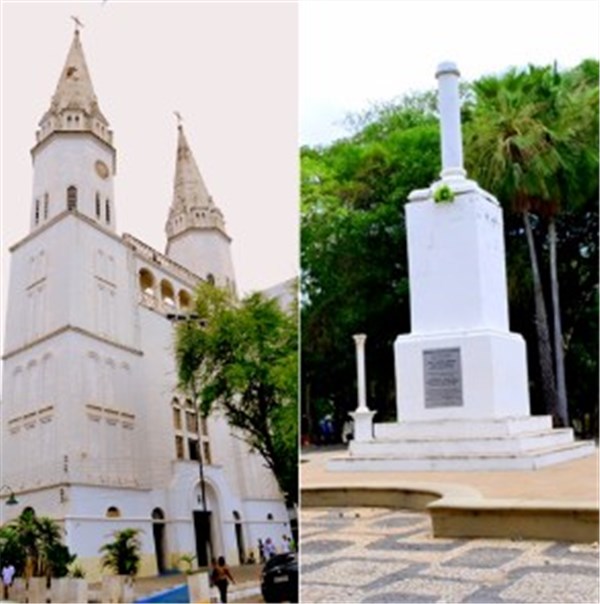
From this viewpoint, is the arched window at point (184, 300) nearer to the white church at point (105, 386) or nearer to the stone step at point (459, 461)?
the white church at point (105, 386)

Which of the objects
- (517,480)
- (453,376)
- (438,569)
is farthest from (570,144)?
(438,569)

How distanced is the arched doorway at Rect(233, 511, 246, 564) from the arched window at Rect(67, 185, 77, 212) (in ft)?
2.10

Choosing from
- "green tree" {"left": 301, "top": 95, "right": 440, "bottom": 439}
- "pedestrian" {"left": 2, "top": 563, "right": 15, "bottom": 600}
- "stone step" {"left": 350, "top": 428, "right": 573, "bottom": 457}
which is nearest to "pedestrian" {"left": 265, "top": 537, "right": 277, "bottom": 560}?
"pedestrian" {"left": 2, "top": 563, "right": 15, "bottom": 600}

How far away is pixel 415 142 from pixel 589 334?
2716 millimetres

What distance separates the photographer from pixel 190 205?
1.82 m

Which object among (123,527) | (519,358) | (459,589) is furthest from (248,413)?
(519,358)

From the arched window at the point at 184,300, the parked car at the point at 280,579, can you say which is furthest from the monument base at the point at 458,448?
the arched window at the point at 184,300

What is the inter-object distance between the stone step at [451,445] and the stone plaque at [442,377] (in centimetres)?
24

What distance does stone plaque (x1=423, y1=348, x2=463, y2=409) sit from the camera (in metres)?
5.46

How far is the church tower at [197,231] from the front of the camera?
177cm

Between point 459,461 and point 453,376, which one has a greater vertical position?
point 453,376

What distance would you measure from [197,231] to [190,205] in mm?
56

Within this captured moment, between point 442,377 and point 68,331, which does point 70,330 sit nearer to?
point 68,331

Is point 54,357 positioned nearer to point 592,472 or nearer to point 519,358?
point 592,472
